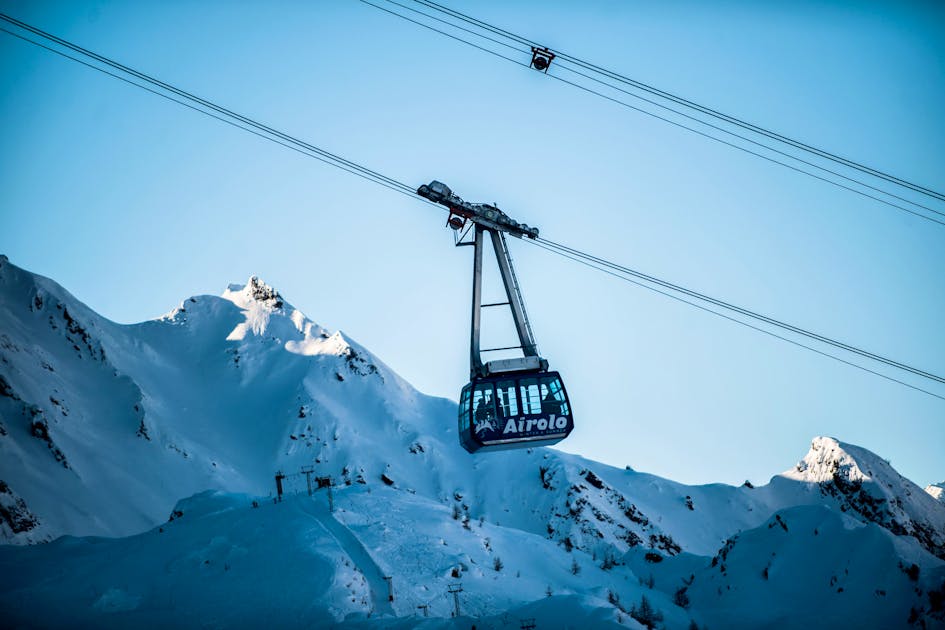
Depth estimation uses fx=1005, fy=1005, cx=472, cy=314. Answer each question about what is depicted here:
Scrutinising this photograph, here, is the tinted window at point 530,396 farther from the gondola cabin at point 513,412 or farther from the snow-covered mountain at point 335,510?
the snow-covered mountain at point 335,510

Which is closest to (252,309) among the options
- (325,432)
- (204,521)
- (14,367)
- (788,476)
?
(325,432)

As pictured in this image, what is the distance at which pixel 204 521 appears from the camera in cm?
5381

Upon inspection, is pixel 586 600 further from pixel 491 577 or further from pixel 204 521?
pixel 204 521

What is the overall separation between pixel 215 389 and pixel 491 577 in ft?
305

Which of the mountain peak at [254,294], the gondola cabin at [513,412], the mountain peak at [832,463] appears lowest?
the gondola cabin at [513,412]

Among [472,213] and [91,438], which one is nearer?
[472,213]

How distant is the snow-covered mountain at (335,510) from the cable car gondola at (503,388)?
25.4 ft

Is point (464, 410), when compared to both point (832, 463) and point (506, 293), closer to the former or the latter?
point (506, 293)

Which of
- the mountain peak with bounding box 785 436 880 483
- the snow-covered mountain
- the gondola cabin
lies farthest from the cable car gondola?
the mountain peak with bounding box 785 436 880 483

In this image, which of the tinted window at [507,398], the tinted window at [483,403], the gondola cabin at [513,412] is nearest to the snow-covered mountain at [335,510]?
the gondola cabin at [513,412]

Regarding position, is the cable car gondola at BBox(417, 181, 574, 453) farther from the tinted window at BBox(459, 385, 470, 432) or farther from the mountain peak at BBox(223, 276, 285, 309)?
the mountain peak at BBox(223, 276, 285, 309)

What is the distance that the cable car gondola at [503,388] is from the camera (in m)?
38.8

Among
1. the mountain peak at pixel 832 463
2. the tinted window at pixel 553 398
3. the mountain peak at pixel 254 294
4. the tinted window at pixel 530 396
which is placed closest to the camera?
the tinted window at pixel 530 396

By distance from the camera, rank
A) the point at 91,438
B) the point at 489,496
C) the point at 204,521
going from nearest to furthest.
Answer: the point at 204,521
the point at 91,438
the point at 489,496
